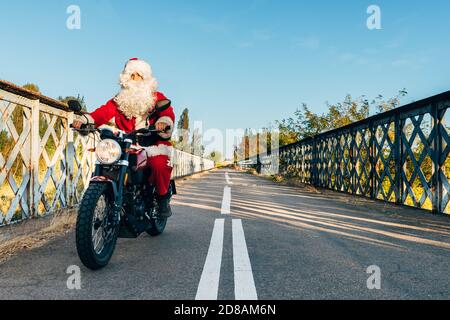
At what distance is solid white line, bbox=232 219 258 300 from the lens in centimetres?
283

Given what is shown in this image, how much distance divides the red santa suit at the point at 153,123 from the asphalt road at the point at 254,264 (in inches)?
32.6

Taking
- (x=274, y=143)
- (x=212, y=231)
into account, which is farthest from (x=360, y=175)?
(x=274, y=143)

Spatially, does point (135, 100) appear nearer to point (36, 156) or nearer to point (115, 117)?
point (115, 117)

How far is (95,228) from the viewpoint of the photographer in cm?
353

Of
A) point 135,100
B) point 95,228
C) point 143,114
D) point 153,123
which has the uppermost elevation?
point 135,100

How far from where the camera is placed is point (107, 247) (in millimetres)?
3678

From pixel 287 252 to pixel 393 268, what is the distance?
1.10 m

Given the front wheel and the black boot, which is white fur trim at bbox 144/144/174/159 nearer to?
the black boot

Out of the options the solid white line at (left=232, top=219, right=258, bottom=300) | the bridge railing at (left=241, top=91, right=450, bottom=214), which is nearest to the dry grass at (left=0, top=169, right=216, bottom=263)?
the solid white line at (left=232, top=219, right=258, bottom=300)

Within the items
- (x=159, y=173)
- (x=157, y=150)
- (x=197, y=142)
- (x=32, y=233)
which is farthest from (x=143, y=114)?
(x=197, y=142)

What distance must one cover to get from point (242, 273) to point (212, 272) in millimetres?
266

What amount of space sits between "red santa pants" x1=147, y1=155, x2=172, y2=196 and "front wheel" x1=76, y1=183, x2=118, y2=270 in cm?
80

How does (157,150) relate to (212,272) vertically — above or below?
above

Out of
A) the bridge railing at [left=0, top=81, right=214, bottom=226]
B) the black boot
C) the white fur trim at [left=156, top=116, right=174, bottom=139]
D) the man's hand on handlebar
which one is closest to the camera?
the man's hand on handlebar
